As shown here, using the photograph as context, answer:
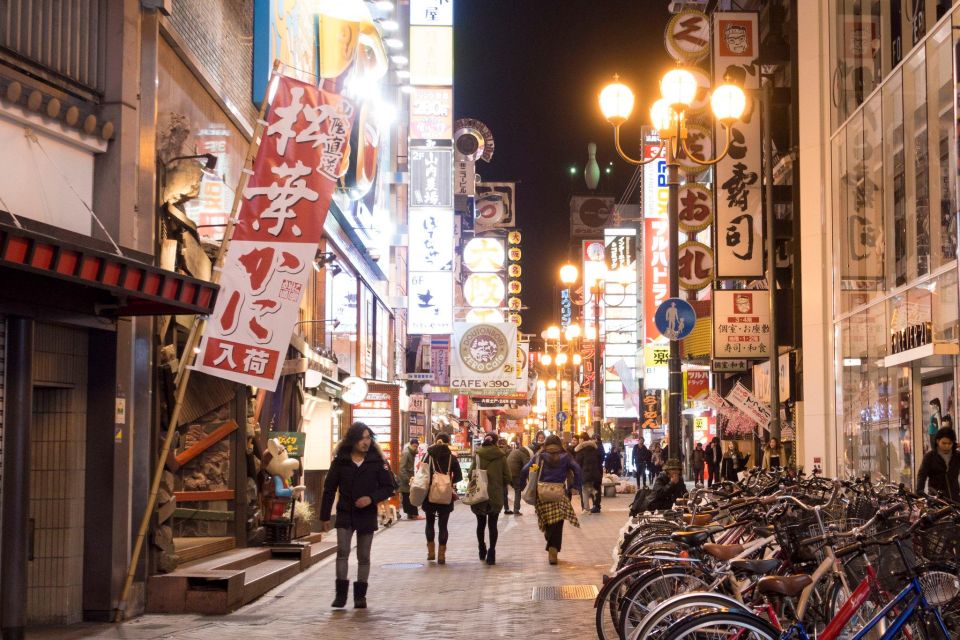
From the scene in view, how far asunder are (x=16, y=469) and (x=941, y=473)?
35.3ft

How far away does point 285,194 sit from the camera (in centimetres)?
1387

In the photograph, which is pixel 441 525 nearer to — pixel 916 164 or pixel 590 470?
pixel 916 164

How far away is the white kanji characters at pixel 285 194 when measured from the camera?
13766mm

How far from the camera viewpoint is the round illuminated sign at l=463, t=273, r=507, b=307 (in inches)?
2286

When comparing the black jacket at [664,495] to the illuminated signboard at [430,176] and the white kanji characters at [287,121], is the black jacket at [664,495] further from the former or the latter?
the illuminated signboard at [430,176]

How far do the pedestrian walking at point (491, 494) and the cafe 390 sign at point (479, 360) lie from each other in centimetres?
2324

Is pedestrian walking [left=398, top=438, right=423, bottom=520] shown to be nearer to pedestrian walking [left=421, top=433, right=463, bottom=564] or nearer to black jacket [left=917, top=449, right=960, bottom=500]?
pedestrian walking [left=421, top=433, right=463, bottom=564]

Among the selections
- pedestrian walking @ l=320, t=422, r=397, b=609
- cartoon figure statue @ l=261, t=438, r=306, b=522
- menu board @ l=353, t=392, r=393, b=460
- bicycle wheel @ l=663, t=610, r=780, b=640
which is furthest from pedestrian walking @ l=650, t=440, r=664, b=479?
bicycle wheel @ l=663, t=610, r=780, b=640

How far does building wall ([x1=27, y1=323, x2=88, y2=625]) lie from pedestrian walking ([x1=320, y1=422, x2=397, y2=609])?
9.01 ft

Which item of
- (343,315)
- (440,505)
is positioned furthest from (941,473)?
(343,315)

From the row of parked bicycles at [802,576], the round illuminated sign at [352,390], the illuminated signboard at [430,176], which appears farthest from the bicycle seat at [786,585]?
the illuminated signboard at [430,176]

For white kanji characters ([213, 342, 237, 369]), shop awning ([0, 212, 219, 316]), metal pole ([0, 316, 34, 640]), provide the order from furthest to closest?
white kanji characters ([213, 342, 237, 369]) → metal pole ([0, 316, 34, 640]) → shop awning ([0, 212, 219, 316])

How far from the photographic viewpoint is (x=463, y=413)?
322 ft

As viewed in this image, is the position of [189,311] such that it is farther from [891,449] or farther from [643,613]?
[891,449]
